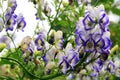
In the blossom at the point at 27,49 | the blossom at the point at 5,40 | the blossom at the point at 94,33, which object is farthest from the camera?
the blossom at the point at 5,40

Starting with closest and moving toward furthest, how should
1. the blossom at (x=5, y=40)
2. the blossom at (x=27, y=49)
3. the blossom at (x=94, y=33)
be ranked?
the blossom at (x=94, y=33) < the blossom at (x=27, y=49) < the blossom at (x=5, y=40)

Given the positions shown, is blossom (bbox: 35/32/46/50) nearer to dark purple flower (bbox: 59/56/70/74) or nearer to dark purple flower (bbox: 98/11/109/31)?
dark purple flower (bbox: 59/56/70/74)

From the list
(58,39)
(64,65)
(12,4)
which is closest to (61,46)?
(58,39)

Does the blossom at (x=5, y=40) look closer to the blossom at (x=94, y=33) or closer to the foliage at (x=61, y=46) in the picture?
the foliage at (x=61, y=46)

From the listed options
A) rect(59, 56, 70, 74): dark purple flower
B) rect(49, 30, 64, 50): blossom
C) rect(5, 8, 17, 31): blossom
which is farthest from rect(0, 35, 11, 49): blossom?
rect(59, 56, 70, 74): dark purple flower

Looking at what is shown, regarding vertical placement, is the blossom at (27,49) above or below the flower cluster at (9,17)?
below

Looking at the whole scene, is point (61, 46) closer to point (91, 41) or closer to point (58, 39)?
point (58, 39)

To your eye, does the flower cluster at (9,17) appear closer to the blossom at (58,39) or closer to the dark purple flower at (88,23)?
the blossom at (58,39)

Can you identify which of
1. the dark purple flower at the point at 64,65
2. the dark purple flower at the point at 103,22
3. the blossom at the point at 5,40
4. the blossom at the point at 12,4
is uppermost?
the blossom at the point at 12,4

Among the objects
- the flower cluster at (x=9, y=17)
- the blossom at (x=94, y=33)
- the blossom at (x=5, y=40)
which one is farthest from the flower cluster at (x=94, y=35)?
the blossom at (x=5, y=40)

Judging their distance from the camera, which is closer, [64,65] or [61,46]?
[64,65]

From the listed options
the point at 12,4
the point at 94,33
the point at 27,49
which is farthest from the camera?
the point at 12,4

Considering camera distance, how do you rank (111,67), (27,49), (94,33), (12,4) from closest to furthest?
1. (94,33)
2. (27,49)
3. (12,4)
4. (111,67)

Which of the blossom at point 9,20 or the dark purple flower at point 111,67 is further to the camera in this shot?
the dark purple flower at point 111,67
